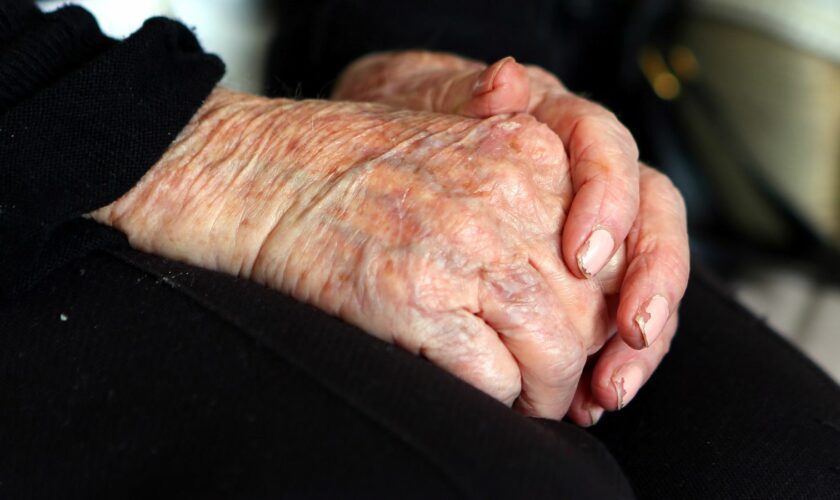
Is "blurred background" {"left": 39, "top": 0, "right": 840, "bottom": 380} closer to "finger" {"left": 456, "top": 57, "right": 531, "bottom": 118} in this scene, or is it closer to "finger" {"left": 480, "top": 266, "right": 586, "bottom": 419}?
"finger" {"left": 456, "top": 57, "right": 531, "bottom": 118}

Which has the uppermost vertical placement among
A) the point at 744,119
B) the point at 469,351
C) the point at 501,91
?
the point at 501,91

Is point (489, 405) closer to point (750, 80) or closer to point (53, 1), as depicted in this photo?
point (53, 1)

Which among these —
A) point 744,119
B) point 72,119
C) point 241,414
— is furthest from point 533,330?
point 744,119

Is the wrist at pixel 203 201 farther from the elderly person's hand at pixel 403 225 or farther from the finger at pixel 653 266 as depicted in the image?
the finger at pixel 653 266

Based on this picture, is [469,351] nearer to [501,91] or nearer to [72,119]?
[501,91]

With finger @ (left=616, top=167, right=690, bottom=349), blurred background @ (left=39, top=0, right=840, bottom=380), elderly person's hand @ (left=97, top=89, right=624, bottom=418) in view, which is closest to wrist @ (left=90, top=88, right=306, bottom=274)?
elderly person's hand @ (left=97, top=89, right=624, bottom=418)

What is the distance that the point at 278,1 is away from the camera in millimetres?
1416

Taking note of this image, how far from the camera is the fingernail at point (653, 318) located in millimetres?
709

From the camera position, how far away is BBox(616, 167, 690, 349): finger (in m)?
0.71

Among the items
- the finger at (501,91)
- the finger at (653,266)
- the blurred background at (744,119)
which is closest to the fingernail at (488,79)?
the finger at (501,91)

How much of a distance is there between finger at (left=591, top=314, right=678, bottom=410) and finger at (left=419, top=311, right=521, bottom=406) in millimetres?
123

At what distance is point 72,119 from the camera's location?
Answer: 0.70 m

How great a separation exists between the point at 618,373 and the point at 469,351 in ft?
0.54

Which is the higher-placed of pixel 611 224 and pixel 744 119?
pixel 611 224
